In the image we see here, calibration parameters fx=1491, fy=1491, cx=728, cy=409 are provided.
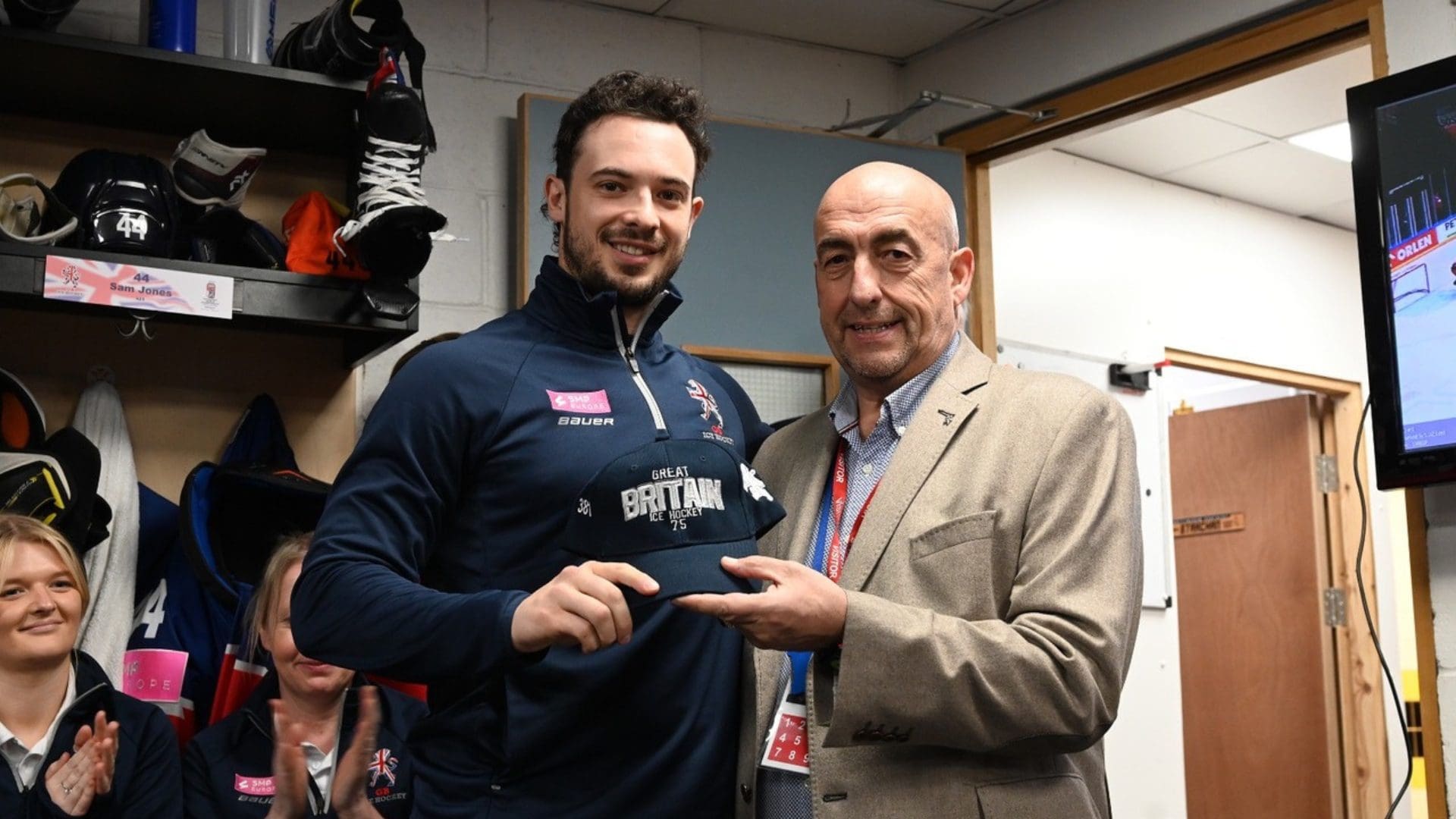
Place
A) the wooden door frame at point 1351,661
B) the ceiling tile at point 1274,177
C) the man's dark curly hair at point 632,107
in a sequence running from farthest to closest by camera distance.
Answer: the wooden door frame at point 1351,661 < the ceiling tile at point 1274,177 < the man's dark curly hair at point 632,107

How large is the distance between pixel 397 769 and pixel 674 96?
153 cm

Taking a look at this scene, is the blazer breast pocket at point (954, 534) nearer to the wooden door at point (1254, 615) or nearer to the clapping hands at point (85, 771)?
the clapping hands at point (85, 771)

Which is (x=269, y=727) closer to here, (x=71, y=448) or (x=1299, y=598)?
(x=71, y=448)

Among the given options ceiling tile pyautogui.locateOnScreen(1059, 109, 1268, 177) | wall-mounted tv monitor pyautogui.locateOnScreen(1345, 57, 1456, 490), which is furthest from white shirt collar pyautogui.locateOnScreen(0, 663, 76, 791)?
ceiling tile pyautogui.locateOnScreen(1059, 109, 1268, 177)

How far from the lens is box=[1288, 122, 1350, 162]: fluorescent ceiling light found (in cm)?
491

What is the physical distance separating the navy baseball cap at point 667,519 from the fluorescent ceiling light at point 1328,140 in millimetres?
3924

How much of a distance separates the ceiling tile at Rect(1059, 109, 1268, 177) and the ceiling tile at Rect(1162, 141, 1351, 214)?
0.32 feet

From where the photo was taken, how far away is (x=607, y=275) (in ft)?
5.85

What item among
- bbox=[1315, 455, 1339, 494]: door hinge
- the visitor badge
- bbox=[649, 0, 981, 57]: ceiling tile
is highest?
bbox=[649, 0, 981, 57]: ceiling tile

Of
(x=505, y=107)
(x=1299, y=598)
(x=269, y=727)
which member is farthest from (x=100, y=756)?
(x=1299, y=598)

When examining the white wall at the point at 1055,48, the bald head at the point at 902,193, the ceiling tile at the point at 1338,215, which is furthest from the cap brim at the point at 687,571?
the ceiling tile at the point at 1338,215

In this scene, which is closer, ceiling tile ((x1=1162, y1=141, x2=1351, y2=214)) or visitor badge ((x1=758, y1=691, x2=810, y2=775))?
visitor badge ((x1=758, y1=691, x2=810, y2=775))

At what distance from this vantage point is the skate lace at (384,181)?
9.28ft

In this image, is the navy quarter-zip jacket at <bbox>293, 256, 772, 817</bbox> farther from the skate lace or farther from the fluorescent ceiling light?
the fluorescent ceiling light
